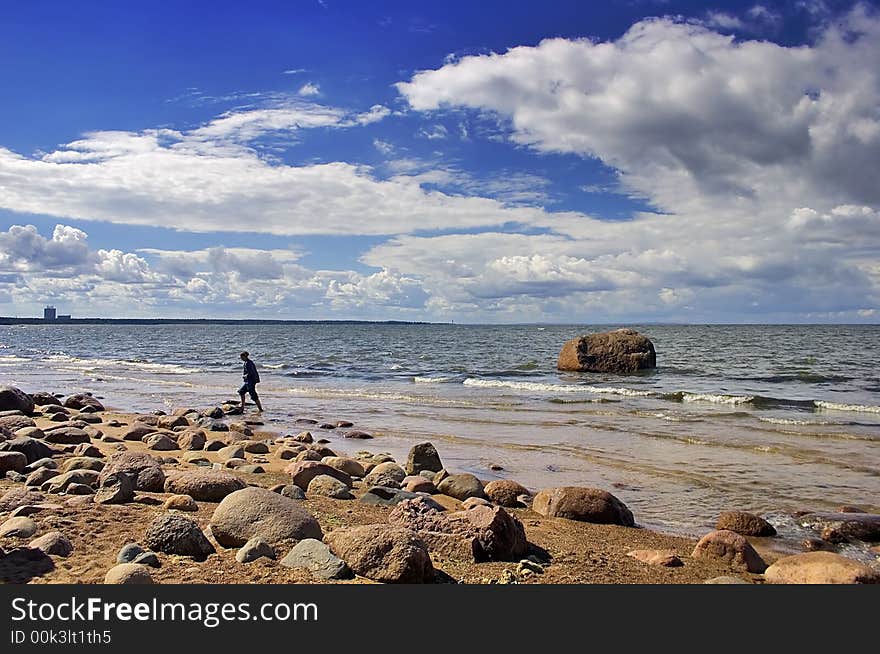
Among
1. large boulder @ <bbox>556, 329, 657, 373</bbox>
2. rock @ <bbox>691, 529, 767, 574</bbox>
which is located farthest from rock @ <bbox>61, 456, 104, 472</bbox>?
large boulder @ <bbox>556, 329, 657, 373</bbox>

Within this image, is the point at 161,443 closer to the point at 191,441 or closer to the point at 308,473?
the point at 191,441

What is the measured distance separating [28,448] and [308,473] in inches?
156

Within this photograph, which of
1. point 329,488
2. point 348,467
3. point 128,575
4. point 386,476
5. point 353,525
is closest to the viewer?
point 128,575

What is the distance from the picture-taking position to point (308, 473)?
29.4 ft

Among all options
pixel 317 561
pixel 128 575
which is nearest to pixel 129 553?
pixel 128 575

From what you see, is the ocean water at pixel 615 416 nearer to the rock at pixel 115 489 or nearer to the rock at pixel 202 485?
the rock at pixel 202 485

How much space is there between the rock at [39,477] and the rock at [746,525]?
25.8 ft

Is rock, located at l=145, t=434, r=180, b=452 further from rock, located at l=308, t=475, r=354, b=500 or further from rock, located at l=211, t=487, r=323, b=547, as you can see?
rock, located at l=211, t=487, r=323, b=547

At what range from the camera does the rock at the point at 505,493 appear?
8.62m

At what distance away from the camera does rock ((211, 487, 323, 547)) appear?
5.50 metres

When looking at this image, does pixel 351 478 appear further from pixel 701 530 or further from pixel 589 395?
pixel 589 395

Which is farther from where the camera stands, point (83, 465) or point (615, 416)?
point (615, 416)

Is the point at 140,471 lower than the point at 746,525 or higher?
higher

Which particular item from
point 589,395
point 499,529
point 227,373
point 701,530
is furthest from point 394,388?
point 499,529
